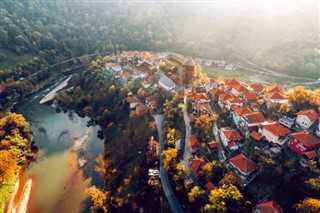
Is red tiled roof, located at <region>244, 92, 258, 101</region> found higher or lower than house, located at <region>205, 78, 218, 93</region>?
higher

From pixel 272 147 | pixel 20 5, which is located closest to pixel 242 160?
pixel 272 147

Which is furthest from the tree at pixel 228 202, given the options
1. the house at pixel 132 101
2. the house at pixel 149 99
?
the house at pixel 132 101

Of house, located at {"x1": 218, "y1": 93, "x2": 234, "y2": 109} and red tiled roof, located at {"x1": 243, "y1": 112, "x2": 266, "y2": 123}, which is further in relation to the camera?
house, located at {"x1": 218, "y1": 93, "x2": 234, "y2": 109}

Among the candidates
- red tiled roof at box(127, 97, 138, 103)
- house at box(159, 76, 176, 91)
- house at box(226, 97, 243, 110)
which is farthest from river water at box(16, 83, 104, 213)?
house at box(226, 97, 243, 110)

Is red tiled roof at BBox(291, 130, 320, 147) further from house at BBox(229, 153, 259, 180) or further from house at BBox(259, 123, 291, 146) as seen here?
house at BBox(229, 153, 259, 180)

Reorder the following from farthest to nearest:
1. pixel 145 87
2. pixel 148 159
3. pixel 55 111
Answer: pixel 55 111, pixel 145 87, pixel 148 159

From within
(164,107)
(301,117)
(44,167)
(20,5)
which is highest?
(20,5)

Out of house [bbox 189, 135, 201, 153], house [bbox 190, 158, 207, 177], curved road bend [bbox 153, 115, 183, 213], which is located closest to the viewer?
curved road bend [bbox 153, 115, 183, 213]

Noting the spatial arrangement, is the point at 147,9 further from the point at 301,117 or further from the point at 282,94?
the point at 301,117
